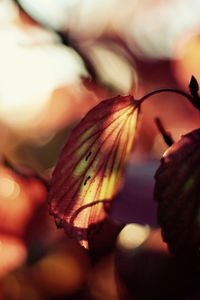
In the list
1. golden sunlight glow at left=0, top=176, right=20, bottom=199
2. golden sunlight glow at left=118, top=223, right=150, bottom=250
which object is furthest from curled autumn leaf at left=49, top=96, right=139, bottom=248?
golden sunlight glow at left=0, top=176, right=20, bottom=199

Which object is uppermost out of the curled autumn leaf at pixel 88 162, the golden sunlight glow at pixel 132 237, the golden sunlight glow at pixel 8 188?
the curled autumn leaf at pixel 88 162

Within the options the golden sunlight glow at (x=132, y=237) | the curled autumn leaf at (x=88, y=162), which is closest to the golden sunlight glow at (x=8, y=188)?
the golden sunlight glow at (x=132, y=237)

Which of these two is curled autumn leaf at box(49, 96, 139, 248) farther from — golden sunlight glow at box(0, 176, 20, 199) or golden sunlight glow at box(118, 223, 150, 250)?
golden sunlight glow at box(0, 176, 20, 199)

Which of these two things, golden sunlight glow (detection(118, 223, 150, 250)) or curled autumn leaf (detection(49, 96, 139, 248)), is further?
golden sunlight glow (detection(118, 223, 150, 250))

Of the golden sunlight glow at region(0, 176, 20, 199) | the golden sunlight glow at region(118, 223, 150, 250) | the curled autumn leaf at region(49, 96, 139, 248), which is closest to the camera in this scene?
the curled autumn leaf at region(49, 96, 139, 248)

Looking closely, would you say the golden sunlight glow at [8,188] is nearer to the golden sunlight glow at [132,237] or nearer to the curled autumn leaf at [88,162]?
the golden sunlight glow at [132,237]

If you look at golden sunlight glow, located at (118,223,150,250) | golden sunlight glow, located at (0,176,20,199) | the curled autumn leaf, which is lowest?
golden sunlight glow, located at (118,223,150,250)

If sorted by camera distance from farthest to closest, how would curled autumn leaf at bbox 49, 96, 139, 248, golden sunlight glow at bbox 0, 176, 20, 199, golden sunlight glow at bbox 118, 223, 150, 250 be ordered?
golden sunlight glow at bbox 0, 176, 20, 199, golden sunlight glow at bbox 118, 223, 150, 250, curled autumn leaf at bbox 49, 96, 139, 248

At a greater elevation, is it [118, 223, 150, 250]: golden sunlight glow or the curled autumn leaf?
the curled autumn leaf
